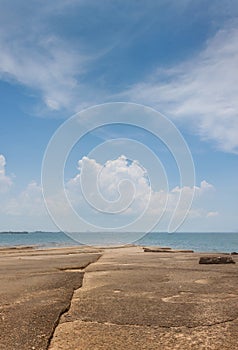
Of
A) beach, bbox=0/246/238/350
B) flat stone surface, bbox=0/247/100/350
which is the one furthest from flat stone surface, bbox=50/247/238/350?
flat stone surface, bbox=0/247/100/350

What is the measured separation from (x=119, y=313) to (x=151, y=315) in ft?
2.54

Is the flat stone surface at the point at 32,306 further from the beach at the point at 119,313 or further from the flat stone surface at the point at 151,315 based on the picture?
the flat stone surface at the point at 151,315

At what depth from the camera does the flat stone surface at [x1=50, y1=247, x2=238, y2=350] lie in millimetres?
7375

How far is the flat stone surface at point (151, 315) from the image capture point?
7375 millimetres

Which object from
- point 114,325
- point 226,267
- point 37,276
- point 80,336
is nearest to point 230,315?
point 114,325

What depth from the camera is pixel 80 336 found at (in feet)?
25.1

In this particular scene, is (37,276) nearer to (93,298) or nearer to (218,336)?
(93,298)

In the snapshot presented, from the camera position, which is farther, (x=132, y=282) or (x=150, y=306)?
(x=132, y=282)

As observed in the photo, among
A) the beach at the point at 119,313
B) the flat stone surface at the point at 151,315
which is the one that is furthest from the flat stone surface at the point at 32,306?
the flat stone surface at the point at 151,315

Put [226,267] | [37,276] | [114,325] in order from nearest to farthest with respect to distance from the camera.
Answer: [114,325] < [37,276] < [226,267]

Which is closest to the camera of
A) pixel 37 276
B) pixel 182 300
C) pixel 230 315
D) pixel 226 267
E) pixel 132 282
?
pixel 230 315

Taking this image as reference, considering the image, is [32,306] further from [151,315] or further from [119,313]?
[151,315]

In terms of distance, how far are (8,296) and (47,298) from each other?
1.35 meters

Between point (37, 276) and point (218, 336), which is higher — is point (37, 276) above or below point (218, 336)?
above
